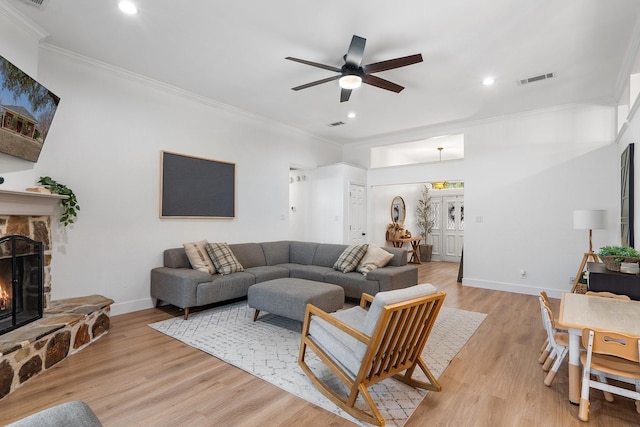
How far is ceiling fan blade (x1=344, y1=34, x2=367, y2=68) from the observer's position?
2774 mm

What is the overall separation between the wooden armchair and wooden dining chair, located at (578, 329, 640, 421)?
82 centimetres

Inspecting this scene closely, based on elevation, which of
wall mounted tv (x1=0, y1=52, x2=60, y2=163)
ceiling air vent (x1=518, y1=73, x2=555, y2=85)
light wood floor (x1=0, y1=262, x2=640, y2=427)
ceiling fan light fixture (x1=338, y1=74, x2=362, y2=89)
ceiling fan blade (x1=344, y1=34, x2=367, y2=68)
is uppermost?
ceiling air vent (x1=518, y1=73, x2=555, y2=85)

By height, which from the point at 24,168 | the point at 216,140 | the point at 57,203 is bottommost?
the point at 57,203

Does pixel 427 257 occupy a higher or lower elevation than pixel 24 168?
lower

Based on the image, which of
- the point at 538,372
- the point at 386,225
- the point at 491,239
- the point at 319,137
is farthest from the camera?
the point at 386,225

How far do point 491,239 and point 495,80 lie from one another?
2.77 meters

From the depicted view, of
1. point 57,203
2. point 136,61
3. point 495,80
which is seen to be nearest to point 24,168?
point 57,203

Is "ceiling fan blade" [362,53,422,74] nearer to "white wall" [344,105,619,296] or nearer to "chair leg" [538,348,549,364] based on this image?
"chair leg" [538,348,549,364]

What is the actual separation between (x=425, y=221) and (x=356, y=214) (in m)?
3.49

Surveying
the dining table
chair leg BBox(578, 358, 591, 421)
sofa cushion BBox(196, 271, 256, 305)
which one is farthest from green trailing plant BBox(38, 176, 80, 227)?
chair leg BBox(578, 358, 591, 421)

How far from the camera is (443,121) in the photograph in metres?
5.81

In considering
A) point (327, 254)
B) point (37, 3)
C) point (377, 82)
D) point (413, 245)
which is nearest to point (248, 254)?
point (327, 254)

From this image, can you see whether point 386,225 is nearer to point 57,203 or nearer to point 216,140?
point 216,140

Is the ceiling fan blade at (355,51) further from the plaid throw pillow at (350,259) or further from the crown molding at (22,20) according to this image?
the crown molding at (22,20)
